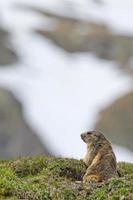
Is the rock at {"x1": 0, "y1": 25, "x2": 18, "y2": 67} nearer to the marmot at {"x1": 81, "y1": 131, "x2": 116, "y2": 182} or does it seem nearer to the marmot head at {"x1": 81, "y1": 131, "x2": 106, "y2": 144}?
the marmot head at {"x1": 81, "y1": 131, "x2": 106, "y2": 144}

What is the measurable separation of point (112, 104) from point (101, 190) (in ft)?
262

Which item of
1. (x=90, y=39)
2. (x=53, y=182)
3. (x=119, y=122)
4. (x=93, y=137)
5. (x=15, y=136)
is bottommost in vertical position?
(x=53, y=182)

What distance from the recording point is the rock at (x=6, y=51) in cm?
10519

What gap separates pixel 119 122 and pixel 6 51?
31049mm

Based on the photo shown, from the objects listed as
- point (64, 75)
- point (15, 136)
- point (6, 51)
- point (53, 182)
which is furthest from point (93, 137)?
point (6, 51)

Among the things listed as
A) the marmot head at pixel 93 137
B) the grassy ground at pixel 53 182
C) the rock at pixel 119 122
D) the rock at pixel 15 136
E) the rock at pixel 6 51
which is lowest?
the grassy ground at pixel 53 182

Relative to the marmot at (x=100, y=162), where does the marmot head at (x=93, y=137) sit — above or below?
above

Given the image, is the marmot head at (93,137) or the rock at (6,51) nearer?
the marmot head at (93,137)

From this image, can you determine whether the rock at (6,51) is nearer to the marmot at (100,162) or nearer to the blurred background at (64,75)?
the blurred background at (64,75)

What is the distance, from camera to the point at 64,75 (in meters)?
106

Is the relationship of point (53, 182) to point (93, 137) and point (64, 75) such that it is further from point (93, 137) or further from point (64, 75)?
point (64, 75)

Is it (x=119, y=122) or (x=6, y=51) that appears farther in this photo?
(x=6, y=51)

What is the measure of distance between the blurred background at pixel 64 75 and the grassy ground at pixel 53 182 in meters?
52.0

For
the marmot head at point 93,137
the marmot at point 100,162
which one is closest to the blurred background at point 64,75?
the marmot head at point 93,137
